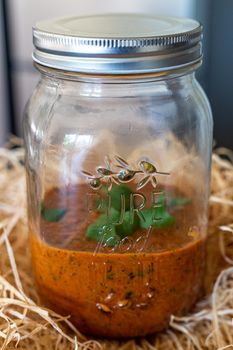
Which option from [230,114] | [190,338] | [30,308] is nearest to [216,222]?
[190,338]

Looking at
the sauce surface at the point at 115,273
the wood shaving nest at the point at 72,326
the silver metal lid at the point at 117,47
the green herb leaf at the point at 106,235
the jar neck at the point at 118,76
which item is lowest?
the wood shaving nest at the point at 72,326

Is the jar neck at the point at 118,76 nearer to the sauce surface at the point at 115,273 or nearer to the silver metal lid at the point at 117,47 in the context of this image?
the silver metal lid at the point at 117,47

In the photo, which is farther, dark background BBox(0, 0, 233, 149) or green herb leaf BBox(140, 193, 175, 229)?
dark background BBox(0, 0, 233, 149)

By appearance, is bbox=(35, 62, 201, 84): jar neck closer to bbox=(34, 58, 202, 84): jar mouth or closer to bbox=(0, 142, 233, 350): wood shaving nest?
bbox=(34, 58, 202, 84): jar mouth

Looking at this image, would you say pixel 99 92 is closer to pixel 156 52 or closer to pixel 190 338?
pixel 156 52

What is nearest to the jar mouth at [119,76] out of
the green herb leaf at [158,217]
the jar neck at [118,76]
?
the jar neck at [118,76]

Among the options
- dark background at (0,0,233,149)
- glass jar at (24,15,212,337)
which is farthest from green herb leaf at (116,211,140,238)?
dark background at (0,0,233,149)
